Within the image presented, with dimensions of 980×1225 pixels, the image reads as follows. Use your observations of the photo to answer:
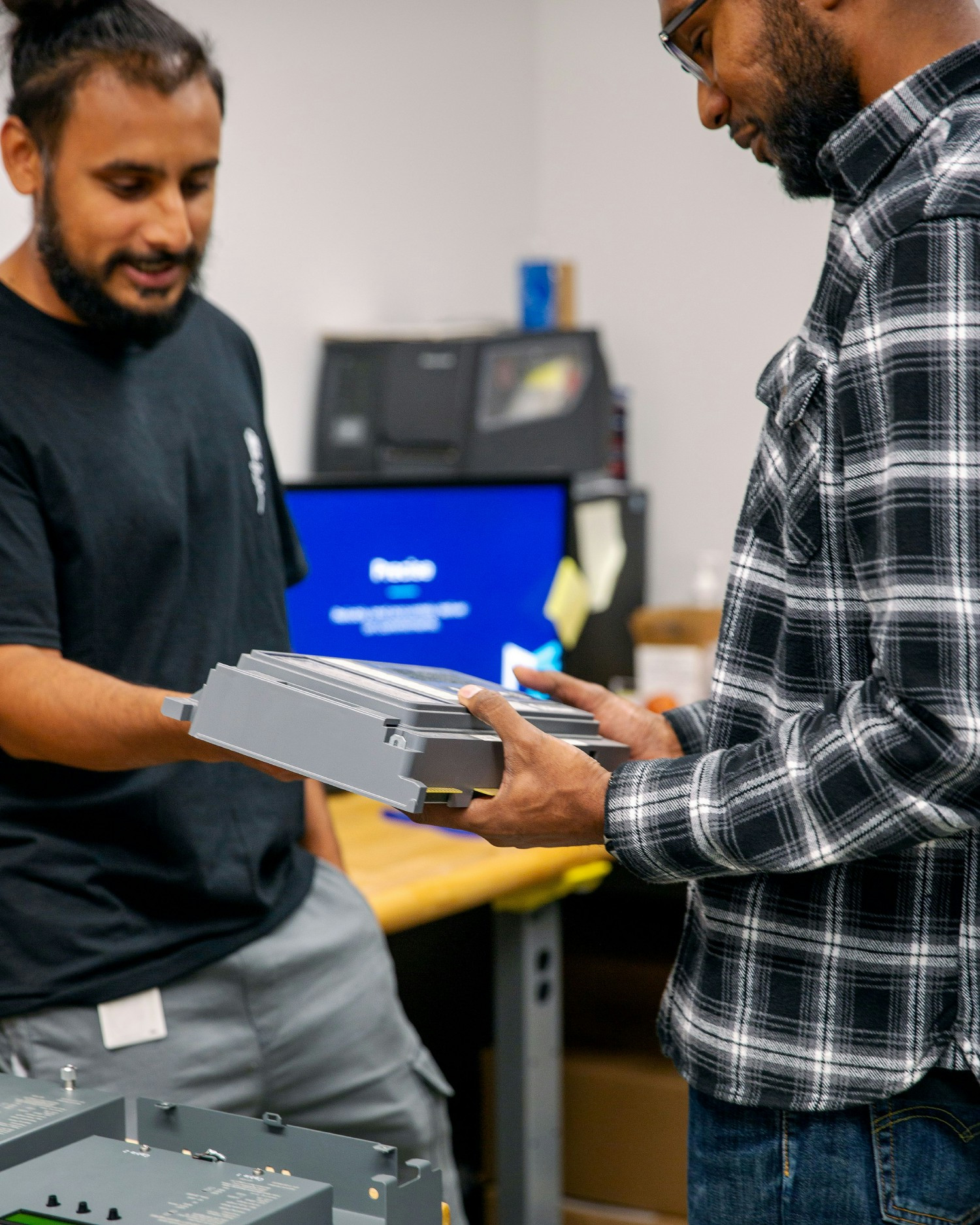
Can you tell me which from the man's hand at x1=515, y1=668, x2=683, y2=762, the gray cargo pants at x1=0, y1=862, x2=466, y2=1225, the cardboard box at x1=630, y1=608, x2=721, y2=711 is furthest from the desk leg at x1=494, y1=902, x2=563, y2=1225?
the man's hand at x1=515, y1=668, x2=683, y2=762

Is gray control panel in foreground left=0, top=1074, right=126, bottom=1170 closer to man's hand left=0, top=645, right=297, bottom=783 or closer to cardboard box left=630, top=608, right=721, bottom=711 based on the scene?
man's hand left=0, top=645, right=297, bottom=783

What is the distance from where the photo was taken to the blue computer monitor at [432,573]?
2.13 metres

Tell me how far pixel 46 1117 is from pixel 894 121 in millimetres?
786

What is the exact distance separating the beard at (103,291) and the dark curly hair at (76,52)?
0.09m

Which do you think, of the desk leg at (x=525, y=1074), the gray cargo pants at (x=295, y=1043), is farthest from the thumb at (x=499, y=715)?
the desk leg at (x=525, y=1074)

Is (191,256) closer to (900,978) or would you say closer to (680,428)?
(900,978)

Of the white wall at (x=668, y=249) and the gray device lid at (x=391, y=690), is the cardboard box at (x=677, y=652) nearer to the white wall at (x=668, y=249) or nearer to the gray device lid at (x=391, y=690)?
the white wall at (x=668, y=249)

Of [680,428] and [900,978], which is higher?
[680,428]

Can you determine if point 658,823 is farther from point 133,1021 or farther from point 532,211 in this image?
point 532,211

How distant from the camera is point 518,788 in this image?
87cm

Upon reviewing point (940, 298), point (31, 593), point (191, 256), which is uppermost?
point (191, 256)

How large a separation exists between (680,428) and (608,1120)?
1593 millimetres

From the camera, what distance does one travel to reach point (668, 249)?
10.5 feet

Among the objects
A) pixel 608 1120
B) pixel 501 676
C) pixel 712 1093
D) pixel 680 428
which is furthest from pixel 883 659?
pixel 680 428
